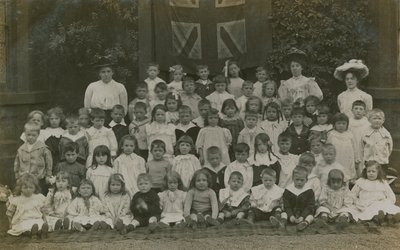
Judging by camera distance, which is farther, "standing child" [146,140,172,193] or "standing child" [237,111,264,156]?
"standing child" [237,111,264,156]

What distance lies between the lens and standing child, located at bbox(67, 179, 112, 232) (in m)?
5.53

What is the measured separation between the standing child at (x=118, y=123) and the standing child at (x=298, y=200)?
2237 mm

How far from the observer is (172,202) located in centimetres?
576

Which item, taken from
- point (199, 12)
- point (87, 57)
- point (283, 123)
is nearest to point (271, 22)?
point (199, 12)

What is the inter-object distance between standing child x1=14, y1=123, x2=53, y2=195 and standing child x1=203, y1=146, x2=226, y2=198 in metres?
1.82

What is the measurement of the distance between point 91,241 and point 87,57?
13.5 ft

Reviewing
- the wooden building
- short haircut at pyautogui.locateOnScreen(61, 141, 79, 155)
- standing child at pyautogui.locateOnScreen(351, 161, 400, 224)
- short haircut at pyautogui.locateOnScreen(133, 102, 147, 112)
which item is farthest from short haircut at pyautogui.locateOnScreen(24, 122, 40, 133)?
standing child at pyautogui.locateOnScreen(351, 161, 400, 224)

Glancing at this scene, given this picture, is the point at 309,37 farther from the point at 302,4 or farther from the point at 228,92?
the point at 228,92

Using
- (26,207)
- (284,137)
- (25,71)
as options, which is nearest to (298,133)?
(284,137)

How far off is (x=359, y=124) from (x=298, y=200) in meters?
1.55

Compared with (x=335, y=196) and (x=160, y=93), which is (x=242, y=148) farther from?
(x=160, y=93)

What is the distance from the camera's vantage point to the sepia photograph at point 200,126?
5496 mm

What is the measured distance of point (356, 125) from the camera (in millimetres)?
6625

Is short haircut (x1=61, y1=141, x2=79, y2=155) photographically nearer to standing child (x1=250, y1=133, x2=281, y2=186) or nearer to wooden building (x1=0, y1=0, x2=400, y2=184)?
wooden building (x1=0, y1=0, x2=400, y2=184)
